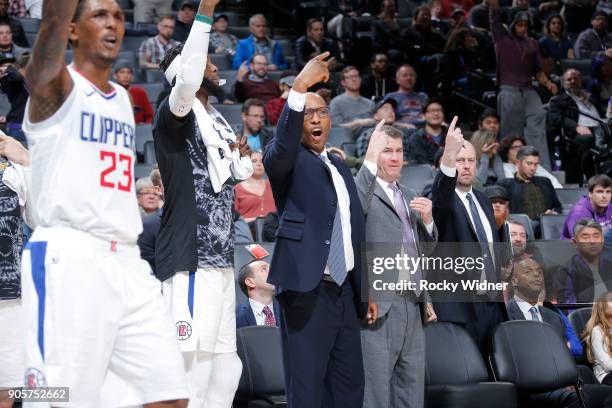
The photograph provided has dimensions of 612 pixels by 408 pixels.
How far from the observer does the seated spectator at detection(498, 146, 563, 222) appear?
941 centimetres

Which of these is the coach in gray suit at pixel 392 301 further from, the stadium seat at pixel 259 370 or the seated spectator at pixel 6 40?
the seated spectator at pixel 6 40

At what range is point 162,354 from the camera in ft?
11.7

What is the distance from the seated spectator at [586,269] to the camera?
25.5ft

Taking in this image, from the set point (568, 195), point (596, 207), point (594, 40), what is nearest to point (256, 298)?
point (596, 207)

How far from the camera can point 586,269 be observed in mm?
7852

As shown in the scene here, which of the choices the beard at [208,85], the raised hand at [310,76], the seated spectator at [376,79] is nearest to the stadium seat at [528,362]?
the raised hand at [310,76]

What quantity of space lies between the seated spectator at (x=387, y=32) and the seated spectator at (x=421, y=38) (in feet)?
0.38

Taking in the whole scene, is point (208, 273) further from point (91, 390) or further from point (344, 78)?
point (344, 78)

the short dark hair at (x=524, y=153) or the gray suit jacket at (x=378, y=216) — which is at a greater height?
the short dark hair at (x=524, y=153)

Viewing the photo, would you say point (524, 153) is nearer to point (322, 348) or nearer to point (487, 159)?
point (487, 159)

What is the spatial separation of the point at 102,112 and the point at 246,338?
2591 mm

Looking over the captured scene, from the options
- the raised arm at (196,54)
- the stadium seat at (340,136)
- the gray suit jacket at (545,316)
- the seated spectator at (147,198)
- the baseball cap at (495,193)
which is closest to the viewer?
the raised arm at (196,54)

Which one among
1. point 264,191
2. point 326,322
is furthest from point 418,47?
point 326,322

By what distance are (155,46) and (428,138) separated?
3.33 metres
